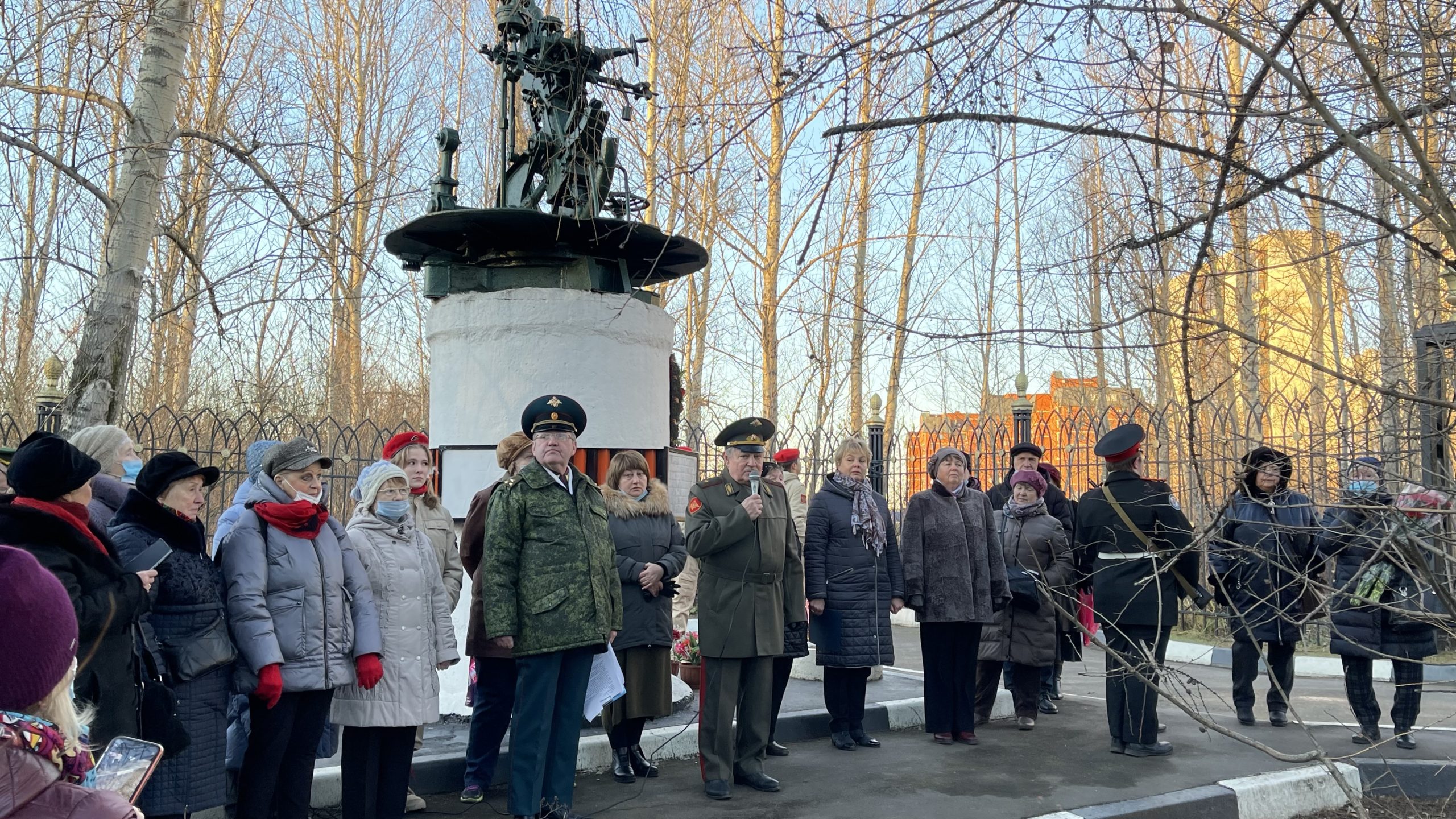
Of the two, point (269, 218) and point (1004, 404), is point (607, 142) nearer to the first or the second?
→ point (269, 218)

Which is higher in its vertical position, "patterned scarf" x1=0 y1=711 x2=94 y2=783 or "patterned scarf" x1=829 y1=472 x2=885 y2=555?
"patterned scarf" x1=829 y1=472 x2=885 y2=555

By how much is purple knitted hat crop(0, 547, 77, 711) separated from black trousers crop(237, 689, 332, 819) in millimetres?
2797

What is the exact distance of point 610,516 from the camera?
5852 mm

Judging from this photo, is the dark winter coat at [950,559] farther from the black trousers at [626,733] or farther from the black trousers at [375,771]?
the black trousers at [375,771]

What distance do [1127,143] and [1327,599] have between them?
143cm

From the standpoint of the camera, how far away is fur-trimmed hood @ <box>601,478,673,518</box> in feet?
19.2

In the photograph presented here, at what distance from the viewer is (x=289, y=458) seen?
4.59 m

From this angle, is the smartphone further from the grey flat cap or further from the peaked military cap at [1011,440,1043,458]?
the peaked military cap at [1011,440,1043,458]

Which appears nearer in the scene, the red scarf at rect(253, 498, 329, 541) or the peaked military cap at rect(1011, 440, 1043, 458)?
the red scarf at rect(253, 498, 329, 541)

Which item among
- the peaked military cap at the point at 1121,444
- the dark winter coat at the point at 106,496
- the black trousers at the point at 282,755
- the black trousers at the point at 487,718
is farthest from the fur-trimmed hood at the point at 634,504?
the peaked military cap at the point at 1121,444

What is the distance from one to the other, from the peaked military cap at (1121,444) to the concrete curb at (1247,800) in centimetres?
181

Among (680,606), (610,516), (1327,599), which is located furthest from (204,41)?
(1327,599)

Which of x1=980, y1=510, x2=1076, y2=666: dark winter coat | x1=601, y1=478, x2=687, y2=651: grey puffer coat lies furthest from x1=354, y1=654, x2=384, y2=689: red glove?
x1=980, y1=510, x2=1076, y2=666: dark winter coat

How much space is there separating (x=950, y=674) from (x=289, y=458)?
13.1 ft
